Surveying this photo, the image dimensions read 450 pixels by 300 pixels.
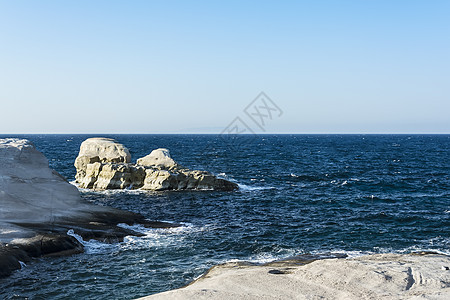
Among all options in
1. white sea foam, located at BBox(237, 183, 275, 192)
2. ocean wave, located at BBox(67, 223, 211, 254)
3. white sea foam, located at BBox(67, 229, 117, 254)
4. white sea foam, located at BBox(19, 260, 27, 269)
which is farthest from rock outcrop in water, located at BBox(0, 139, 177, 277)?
white sea foam, located at BBox(237, 183, 275, 192)

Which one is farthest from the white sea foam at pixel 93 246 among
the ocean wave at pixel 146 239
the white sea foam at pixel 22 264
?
the white sea foam at pixel 22 264

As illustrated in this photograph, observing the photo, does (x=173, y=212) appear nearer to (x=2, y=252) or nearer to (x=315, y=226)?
(x=315, y=226)

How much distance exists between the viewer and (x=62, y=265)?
21.0 metres

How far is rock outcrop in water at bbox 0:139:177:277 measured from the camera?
21.7 m

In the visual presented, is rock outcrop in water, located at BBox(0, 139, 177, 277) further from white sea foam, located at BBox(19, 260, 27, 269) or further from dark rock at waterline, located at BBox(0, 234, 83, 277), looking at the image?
white sea foam, located at BBox(19, 260, 27, 269)

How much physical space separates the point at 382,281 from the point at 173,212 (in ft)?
79.1

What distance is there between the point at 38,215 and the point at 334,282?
68.1 ft

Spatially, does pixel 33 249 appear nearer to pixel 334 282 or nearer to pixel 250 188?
pixel 334 282

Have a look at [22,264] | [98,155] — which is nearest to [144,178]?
[98,155]

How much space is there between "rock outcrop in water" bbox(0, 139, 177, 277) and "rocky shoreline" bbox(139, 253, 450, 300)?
11.1m

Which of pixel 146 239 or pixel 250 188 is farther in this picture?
pixel 250 188

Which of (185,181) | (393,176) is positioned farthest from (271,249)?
(393,176)

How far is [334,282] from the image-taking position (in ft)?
46.2

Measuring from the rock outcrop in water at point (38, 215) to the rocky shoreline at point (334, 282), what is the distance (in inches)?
437
